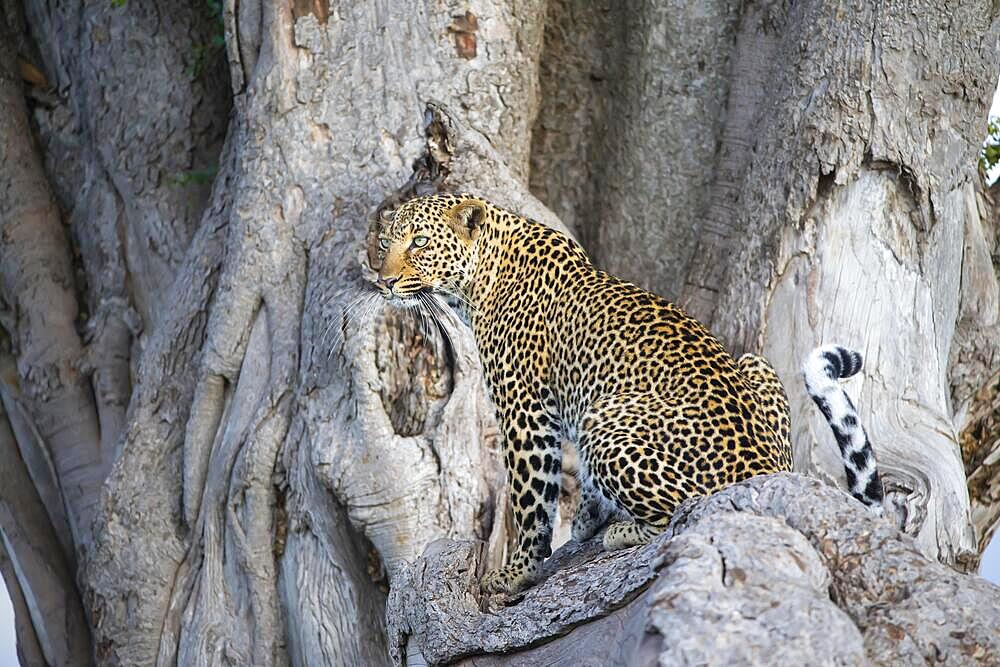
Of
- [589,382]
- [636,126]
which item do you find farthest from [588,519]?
[636,126]

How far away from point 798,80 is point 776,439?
7.97 feet

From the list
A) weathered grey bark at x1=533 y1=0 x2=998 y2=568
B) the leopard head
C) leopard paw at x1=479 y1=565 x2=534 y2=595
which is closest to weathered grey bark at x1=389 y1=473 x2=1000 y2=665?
leopard paw at x1=479 y1=565 x2=534 y2=595

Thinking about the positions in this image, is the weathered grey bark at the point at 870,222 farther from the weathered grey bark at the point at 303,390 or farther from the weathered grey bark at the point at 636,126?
the weathered grey bark at the point at 303,390

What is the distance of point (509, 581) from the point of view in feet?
18.5

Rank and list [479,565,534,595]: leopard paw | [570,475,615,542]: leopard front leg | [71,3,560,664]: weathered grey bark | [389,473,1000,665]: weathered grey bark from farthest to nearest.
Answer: [71,3,560,664]: weathered grey bark
[570,475,615,542]: leopard front leg
[479,565,534,595]: leopard paw
[389,473,1000,665]: weathered grey bark

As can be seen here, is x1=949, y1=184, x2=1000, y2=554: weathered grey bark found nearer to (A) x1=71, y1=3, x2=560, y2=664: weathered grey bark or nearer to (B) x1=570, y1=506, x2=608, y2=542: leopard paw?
(A) x1=71, y1=3, x2=560, y2=664: weathered grey bark

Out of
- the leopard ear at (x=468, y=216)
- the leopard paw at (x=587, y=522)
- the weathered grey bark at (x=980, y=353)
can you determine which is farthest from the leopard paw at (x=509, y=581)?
the weathered grey bark at (x=980, y=353)

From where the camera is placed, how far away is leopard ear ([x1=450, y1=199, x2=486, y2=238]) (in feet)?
19.7

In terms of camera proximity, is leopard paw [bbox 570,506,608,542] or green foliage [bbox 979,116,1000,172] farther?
green foliage [bbox 979,116,1000,172]

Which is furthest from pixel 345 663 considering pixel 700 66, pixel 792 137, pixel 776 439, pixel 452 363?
pixel 700 66

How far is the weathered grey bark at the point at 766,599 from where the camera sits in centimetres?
344

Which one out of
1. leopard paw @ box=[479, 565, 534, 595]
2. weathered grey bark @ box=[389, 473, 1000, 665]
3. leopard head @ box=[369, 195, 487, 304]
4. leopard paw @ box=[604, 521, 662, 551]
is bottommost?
leopard paw @ box=[479, 565, 534, 595]

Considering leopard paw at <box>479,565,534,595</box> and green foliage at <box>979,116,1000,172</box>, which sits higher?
green foliage at <box>979,116,1000,172</box>

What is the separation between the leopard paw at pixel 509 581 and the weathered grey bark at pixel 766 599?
81cm
